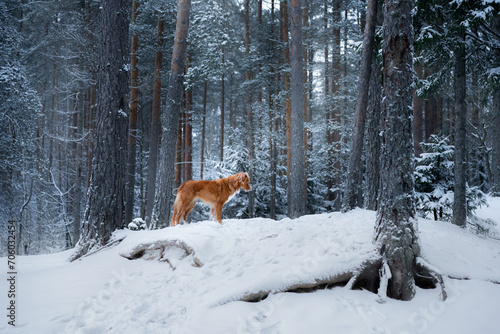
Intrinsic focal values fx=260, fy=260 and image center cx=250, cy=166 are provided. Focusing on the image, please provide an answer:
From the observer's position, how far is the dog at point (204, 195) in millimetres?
6055

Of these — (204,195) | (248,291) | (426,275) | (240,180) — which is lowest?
(248,291)

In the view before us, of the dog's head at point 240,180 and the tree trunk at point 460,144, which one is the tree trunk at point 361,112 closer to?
the tree trunk at point 460,144

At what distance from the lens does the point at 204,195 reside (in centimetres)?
615

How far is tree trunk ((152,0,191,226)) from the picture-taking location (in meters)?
6.78

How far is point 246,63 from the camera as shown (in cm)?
1493

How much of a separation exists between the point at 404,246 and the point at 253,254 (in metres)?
2.01

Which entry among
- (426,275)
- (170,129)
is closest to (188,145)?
(170,129)

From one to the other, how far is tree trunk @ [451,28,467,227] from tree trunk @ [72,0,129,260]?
819cm

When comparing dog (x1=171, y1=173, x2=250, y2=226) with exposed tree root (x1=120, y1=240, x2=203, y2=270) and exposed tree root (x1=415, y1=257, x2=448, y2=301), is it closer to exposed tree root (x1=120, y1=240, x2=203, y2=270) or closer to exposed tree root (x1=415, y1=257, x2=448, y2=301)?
exposed tree root (x1=120, y1=240, x2=203, y2=270)

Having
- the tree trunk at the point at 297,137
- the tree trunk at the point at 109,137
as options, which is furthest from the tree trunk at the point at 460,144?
the tree trunk at the point at 109,137

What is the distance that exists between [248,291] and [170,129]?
537 centimetres

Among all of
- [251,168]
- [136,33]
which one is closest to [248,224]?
[251,168]

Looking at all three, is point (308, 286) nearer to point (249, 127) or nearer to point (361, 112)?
point (361, 112)

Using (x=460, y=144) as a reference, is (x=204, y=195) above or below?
below
